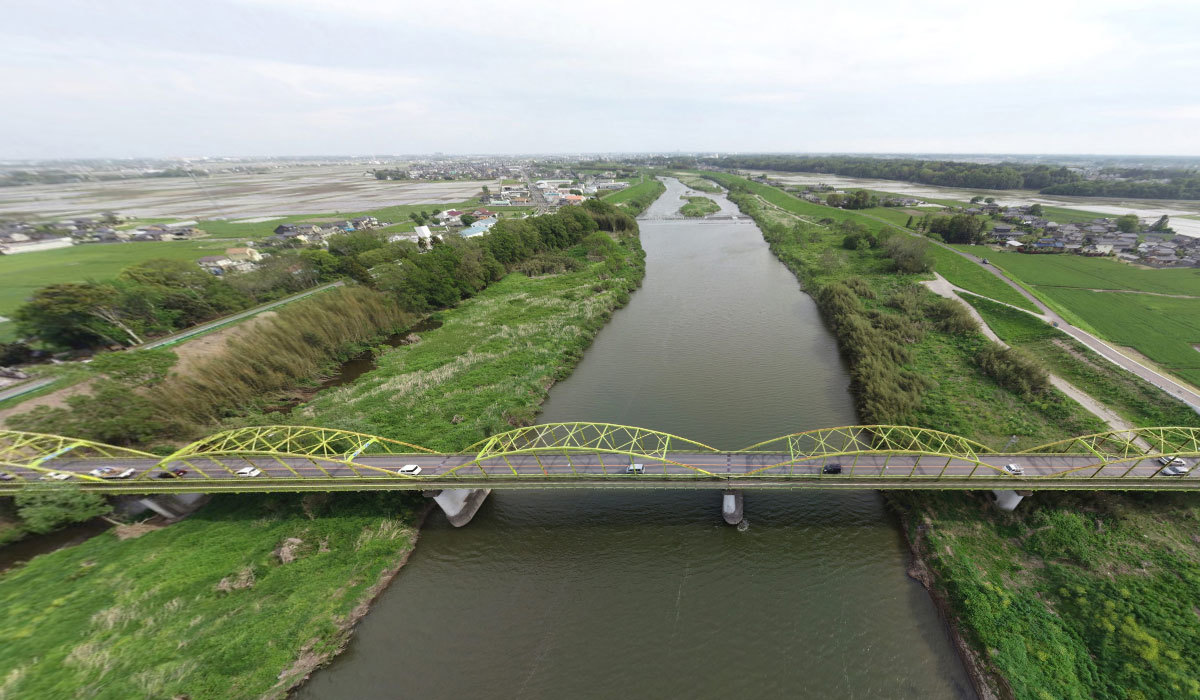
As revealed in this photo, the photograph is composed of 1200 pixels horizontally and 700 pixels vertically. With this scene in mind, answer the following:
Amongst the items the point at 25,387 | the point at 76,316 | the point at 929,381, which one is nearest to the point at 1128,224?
the point at 929,381

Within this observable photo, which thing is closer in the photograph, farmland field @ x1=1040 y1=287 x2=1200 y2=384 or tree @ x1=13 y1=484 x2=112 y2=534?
tree @ x1=13 y1=484 x2=112 y2=534

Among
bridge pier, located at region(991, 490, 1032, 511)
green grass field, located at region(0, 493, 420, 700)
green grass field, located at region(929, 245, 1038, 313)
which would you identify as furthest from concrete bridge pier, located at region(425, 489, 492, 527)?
green grass field, located at region(929, 245, 1038, 313)

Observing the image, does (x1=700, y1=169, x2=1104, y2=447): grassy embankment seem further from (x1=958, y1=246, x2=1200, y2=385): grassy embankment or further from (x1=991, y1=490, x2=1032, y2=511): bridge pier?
(x1=958, y1=246, x2=1200, y2=385): grassy embankment

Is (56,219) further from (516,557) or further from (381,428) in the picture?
(516,557)

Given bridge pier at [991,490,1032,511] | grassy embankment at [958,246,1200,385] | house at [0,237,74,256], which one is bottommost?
bridge pier at [991,490,1032,511]

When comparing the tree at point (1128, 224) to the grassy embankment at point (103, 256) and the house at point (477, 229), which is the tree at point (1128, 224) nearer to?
the house at point (477, 229)

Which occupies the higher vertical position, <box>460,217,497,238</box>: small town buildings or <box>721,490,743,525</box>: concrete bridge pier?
<box>460,217,497,238</box>: small town buildings
